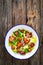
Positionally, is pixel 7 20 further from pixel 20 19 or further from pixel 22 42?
pixel 22 42

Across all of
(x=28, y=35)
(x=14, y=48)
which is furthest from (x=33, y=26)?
(x=14, y=48)

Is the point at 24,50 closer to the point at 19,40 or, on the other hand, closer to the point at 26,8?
the point at 19,40

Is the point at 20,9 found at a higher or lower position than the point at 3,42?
higher

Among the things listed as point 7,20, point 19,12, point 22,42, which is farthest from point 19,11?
point 22,42

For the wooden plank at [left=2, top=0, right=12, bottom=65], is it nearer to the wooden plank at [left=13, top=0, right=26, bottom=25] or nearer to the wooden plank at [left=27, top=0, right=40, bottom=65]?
the wooden plank at [left=13, top=0, right=26, bottom=25]

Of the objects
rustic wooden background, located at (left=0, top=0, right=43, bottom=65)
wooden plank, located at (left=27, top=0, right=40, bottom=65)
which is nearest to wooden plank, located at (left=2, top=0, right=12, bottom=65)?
→ rustic wooden background, located at (left=0, top=0, right=43, bottom=65)

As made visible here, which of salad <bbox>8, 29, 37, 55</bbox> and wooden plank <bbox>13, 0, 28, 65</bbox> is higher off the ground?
wooden plank <bbox>13, 0, 28, 65</bbox>
